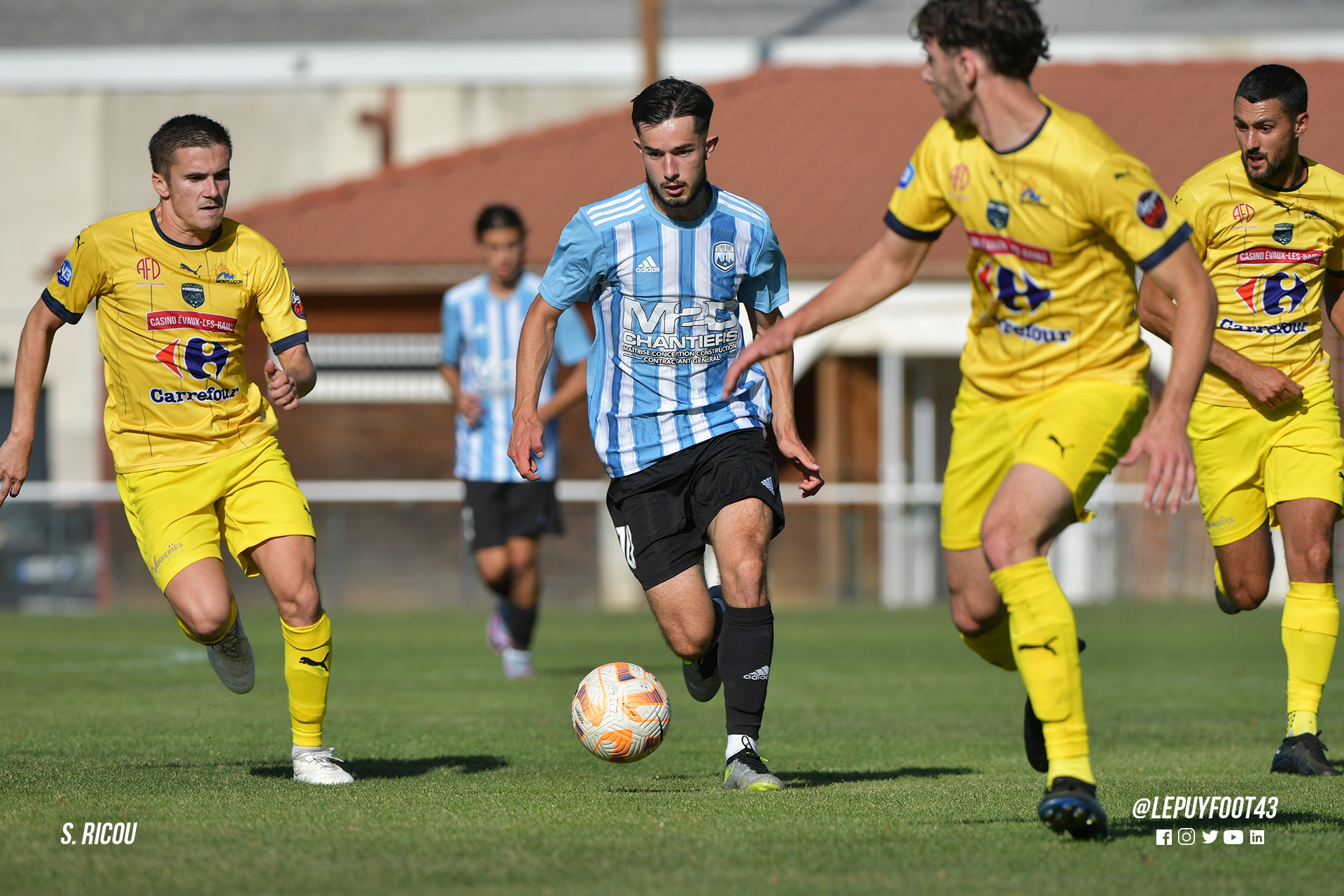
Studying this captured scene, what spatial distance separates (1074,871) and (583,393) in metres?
5.37

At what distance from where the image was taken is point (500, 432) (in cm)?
1100

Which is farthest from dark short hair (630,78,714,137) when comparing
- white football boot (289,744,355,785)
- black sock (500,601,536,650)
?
black sock (500,601,536,650)

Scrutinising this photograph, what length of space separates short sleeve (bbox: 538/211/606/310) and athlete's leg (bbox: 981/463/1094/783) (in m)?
2.04

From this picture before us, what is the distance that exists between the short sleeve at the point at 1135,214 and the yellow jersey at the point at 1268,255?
2.03m

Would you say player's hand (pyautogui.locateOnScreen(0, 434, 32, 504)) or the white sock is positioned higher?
player's hand (pyautogui.locateOnScreen(0, 434, 32, 504))

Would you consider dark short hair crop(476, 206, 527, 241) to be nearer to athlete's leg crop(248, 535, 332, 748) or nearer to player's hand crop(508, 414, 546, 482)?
player's hand crop(508, 414, 546, 482)

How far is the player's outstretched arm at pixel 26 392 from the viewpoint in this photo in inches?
237

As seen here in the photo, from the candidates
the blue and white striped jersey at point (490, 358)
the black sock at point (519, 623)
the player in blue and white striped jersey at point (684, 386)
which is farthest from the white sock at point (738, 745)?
the blue and white striped jersey at point (490, 358)

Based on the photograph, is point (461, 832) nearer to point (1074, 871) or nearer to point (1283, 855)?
point (1074, 871)

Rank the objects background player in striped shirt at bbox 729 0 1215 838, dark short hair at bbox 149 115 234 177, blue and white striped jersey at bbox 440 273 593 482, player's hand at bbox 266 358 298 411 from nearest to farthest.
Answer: background player in striped shirt at bbox 729 0 1215 838
player's hand at bbox 266 358 298 411
dark short hair at bbox 149 115 234 177
blue and white striped jersey at bbox 440 273 593 482

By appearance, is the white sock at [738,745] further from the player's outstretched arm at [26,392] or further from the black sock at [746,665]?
the player's outstretched arm at [26,392]

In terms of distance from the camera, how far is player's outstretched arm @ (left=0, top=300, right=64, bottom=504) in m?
6.01

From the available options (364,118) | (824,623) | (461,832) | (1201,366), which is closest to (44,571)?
(824,623)

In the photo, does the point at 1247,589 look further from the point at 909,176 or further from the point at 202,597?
the point at 202,597
